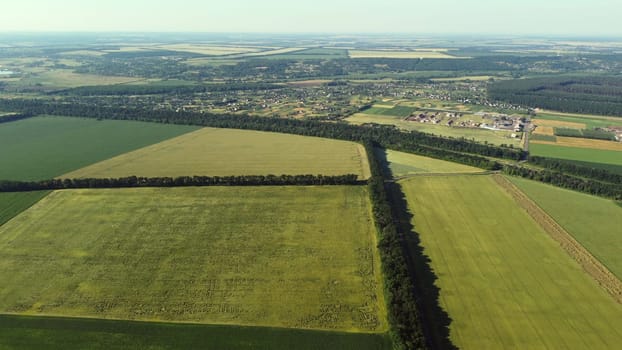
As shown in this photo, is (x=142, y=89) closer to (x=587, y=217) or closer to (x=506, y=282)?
(x=587, y=217)

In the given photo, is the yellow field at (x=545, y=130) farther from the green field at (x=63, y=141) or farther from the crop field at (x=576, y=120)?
the green field at (x=63, y=141)

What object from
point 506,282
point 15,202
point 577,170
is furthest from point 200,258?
point 577,170

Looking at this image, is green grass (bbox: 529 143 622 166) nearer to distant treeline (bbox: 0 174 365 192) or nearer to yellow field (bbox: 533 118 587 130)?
yellow field (bbox: 533 118 587 130)

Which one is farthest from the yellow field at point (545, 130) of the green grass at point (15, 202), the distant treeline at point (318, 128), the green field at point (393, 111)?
the green grass at point (15, 202)

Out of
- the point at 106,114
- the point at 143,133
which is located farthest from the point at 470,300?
the point at 106,114

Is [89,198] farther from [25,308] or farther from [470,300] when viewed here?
[470,300]

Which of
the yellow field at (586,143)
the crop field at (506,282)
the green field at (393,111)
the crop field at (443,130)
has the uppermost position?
the green field at (393,111)

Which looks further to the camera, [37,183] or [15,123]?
[15,123]
